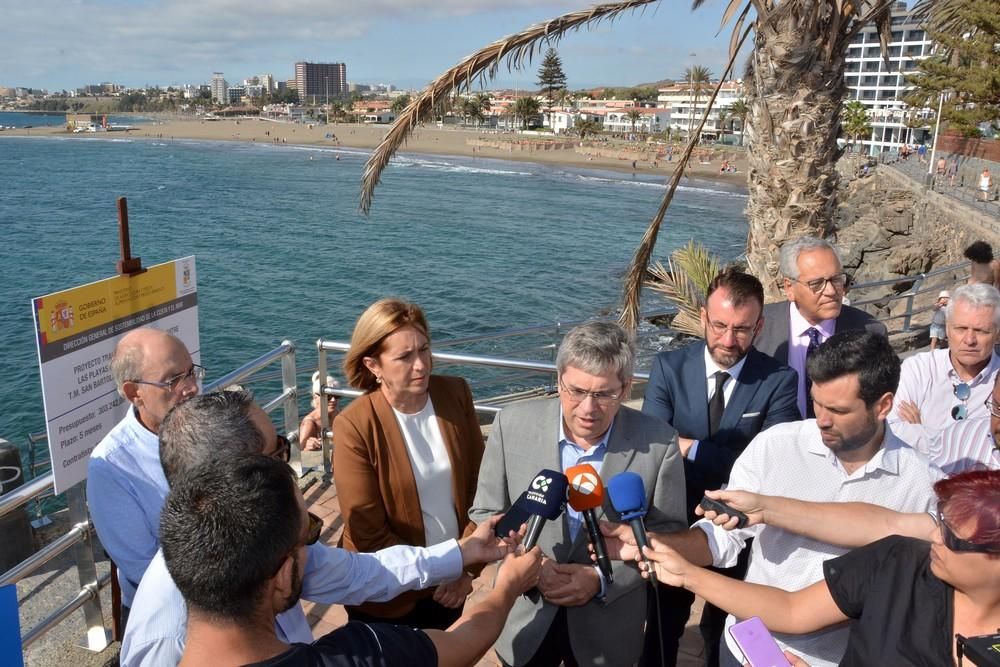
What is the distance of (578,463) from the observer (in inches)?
104

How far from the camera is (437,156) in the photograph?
3620 inches

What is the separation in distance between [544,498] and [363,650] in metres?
0.69

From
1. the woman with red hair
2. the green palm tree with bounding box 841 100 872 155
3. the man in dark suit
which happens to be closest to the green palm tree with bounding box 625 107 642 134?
the green palm tree with bounding box 841 100 872 155

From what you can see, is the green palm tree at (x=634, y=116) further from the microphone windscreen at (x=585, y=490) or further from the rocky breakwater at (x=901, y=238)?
the microphone windscreen at (x=585, y=490)

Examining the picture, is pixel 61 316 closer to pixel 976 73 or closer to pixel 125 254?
pixel 125 254

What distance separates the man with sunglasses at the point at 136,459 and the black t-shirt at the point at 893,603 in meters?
2.09

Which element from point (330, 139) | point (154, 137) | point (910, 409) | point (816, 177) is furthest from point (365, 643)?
point (154, 137)

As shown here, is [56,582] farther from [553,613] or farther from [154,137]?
[154,137]

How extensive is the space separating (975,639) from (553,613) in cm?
135

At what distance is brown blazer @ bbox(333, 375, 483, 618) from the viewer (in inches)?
111

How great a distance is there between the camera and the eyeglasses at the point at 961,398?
3439 mm

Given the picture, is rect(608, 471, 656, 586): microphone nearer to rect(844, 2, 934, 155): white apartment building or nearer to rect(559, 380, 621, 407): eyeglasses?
rect(559, 380, 621, 407): eyeglasses

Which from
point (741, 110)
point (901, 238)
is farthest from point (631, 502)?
point (901, 238)

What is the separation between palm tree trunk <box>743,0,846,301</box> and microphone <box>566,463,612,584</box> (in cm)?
421
